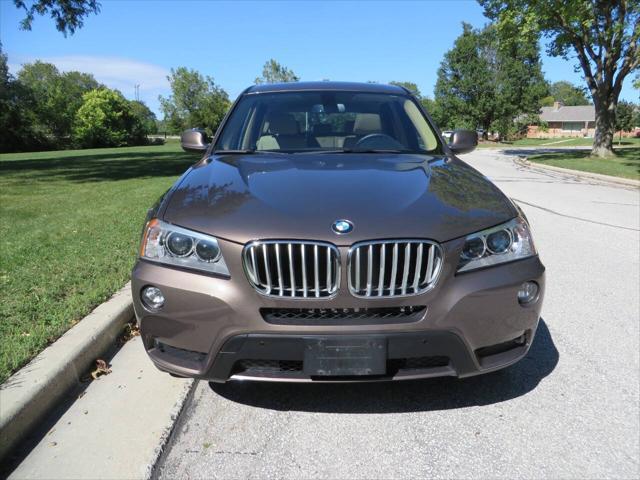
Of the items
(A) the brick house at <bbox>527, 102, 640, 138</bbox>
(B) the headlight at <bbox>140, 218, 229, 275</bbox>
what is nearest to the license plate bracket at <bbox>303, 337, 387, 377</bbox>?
(B) the headlight at <bbox>140, 218, 229, 275</bbox>

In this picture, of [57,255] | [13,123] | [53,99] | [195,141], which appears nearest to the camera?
[195,141]

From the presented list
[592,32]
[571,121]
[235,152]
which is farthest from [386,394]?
[571,121]

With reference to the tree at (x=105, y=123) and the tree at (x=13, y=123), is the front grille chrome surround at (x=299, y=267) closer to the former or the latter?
the tree at (x=13, y=123)

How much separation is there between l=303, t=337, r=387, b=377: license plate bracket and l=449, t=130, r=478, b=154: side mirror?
222cm

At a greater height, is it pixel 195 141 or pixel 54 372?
pixel 195 141

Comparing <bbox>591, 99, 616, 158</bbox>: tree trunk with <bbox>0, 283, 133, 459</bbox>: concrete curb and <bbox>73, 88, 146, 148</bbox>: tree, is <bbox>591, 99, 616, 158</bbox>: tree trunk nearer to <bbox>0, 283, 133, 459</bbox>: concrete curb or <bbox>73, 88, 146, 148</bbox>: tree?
<bbox>0, 283, 133, 459</bbox>: concrete curb

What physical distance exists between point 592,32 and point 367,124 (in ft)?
71.5

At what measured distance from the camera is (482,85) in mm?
56344

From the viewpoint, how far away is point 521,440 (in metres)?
2.42

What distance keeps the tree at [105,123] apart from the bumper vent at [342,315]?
61.8 m

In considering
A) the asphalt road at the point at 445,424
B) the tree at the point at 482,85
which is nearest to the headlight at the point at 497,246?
the asphalt road at the point at 445,424

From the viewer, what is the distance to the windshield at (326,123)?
3.69 m

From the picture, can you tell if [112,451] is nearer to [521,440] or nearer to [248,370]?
[248,370]

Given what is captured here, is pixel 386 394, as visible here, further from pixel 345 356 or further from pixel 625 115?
pixel 625 115
